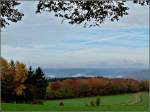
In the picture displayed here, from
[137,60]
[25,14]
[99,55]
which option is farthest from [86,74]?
[25,14]

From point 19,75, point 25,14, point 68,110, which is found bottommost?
point 68,110

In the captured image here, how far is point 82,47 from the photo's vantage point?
10.4 ft

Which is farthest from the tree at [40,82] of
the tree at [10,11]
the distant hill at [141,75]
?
the distant hill at [141,75]

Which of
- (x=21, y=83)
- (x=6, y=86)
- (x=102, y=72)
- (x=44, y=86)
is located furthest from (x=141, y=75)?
(x=6, y=86)

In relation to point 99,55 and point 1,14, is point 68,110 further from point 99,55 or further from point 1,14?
point 1,14

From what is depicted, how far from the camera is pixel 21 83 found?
10.5 ft

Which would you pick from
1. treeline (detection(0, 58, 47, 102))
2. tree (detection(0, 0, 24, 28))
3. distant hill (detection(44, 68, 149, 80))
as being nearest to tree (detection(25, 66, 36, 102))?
treeline (detection(0, 58, 47, 102))

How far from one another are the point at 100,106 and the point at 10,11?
0.89 m

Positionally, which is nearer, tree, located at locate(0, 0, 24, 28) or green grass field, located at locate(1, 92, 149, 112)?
green grass field, located at locate(1, 92, 149, 112)

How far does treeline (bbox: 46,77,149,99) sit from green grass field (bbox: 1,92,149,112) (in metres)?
0.03

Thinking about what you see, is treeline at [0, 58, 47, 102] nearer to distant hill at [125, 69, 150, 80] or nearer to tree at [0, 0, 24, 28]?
tree at [0, 0, 24, 28]

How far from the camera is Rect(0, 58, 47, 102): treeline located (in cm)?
319

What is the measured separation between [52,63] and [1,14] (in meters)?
0.51

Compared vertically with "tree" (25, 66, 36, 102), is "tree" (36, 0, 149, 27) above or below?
above
